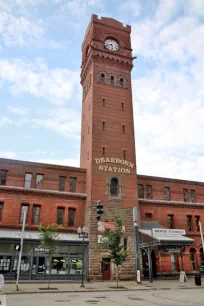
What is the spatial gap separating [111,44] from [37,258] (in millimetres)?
31715

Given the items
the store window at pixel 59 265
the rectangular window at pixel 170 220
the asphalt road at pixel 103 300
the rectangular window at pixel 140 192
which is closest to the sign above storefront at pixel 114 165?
the rectangular window at pixel 140 192

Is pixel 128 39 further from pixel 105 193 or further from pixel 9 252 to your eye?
pixel 9 252

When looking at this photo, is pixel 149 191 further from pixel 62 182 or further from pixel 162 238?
pixel 62 182

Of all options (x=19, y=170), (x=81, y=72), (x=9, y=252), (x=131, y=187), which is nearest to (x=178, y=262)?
(x=131, y=187)

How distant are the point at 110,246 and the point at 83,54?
33.1 meters

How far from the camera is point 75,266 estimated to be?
3008 cm

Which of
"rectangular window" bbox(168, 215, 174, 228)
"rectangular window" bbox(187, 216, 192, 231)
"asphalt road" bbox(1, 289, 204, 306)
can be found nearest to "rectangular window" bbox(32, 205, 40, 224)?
"asphalt road" bbox(1, 289, 204, 306)

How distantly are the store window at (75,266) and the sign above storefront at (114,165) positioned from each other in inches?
423

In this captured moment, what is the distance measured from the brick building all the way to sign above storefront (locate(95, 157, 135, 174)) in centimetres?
12

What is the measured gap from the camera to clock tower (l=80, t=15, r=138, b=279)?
3188 cm

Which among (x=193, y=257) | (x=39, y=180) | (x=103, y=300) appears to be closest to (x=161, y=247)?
(x=193, y=257)

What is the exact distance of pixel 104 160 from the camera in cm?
3441

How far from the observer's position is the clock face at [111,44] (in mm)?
41728

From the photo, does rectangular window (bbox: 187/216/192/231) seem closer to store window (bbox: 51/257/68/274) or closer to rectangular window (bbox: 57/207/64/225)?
rectangular window (bbox: 57/207/64/225)
